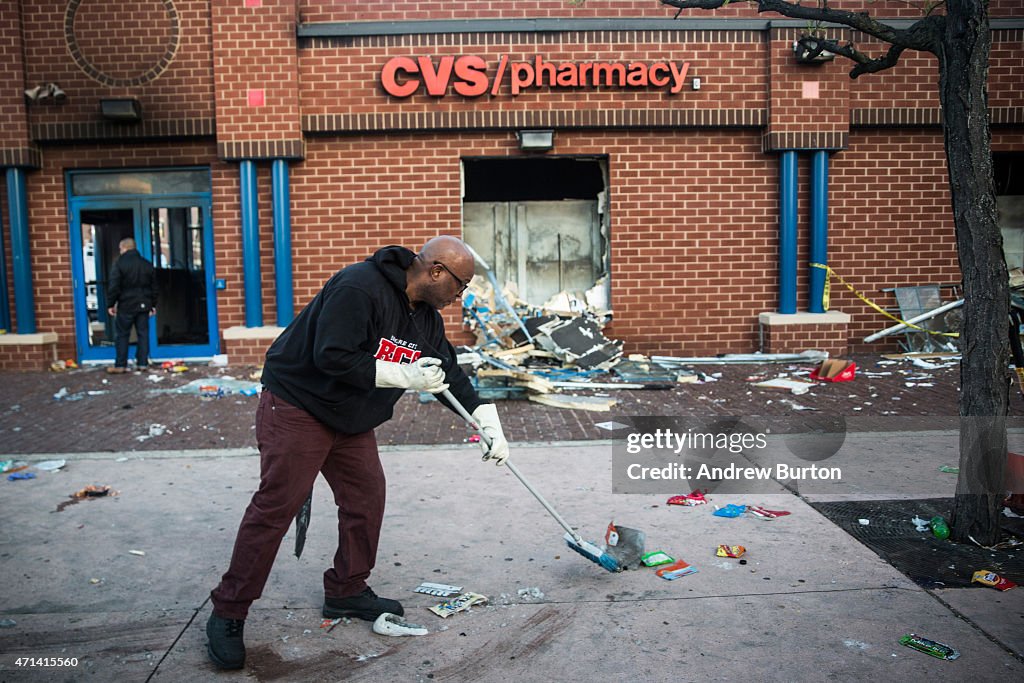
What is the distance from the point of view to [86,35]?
11438 millimetres

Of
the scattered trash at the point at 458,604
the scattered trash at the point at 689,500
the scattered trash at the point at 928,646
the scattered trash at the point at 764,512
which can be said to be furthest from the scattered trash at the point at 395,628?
the scattered trash at the point at 764,512

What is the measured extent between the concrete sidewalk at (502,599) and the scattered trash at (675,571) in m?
0.05

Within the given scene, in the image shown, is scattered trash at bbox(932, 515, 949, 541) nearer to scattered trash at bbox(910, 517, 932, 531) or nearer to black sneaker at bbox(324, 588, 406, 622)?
scattered trash at bbox(910, 517, 932, 531)

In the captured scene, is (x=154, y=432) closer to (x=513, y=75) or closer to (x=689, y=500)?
(x=689, y=500)

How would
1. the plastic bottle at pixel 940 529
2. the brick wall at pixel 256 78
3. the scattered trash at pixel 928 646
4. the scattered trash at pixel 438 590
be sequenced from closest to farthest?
the scattered trash at pixel 928 646 < the scattered trash at pixel 438 590 < the plastic bottle at pixel 940 529 < the brick wall at pixel 256 78

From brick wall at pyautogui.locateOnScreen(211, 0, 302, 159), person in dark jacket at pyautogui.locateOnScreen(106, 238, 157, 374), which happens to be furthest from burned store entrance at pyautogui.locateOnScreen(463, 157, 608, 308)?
person in dark jacket at pyautogui.locateOnScreen(106, 238, 157, 374)

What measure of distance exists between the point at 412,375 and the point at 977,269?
302 centimetres

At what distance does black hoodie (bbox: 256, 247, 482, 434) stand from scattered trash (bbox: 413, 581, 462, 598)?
912 mm

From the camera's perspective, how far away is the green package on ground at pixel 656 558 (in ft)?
13.4

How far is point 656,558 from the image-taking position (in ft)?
13.5

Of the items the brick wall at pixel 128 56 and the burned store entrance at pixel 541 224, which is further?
the burned store entrance at pixel 541 224

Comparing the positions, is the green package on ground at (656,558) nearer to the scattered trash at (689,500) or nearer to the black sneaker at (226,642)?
the scattered trash at (689,500)

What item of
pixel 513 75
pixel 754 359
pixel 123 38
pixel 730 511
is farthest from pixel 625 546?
pixel 123 38

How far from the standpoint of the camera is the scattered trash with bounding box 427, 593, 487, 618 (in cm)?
361
